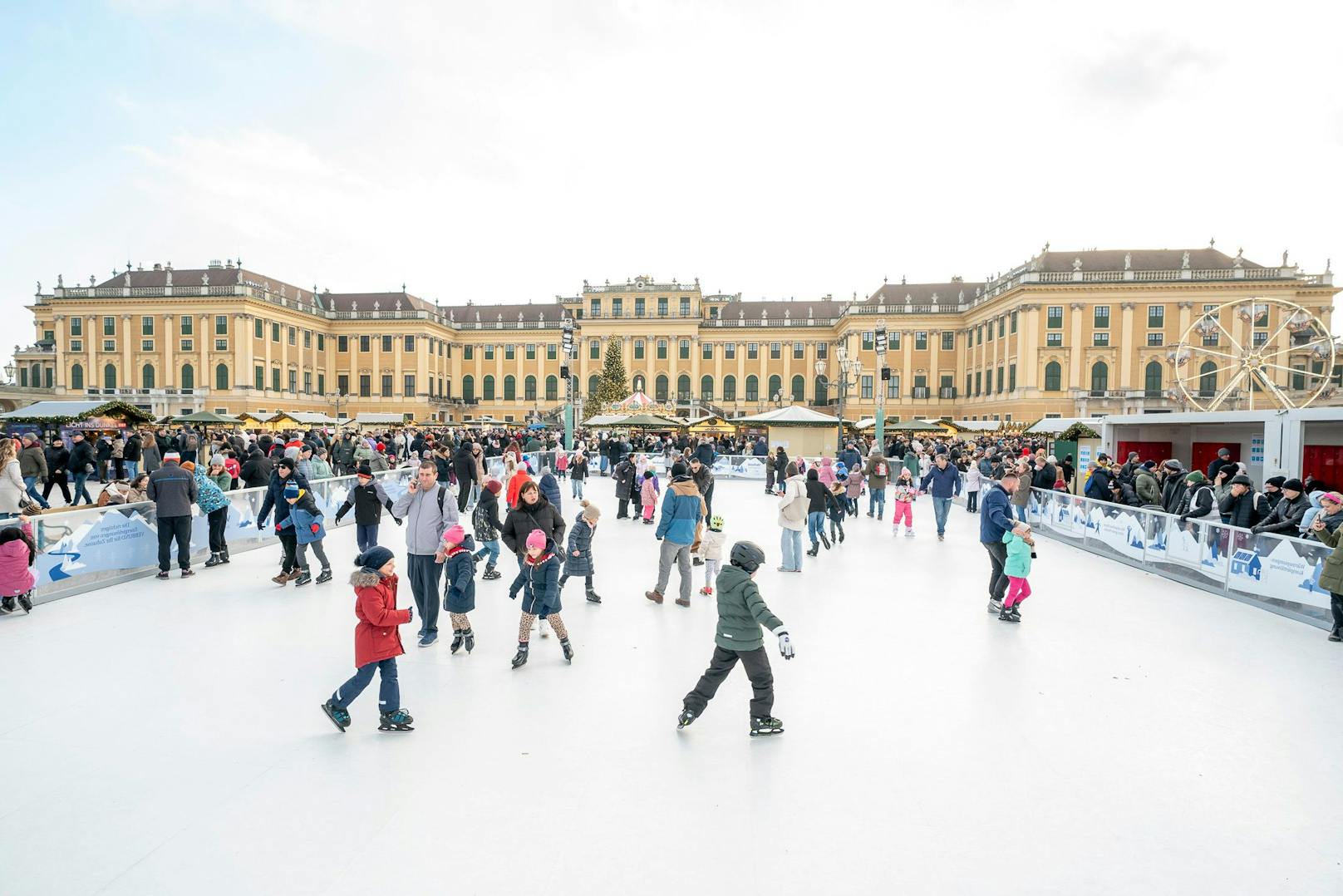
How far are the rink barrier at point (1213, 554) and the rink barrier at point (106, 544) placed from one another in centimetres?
Result: 1259

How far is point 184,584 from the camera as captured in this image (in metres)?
7.78

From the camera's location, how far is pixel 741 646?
410cm

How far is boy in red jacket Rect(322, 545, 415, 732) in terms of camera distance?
13.0 ft

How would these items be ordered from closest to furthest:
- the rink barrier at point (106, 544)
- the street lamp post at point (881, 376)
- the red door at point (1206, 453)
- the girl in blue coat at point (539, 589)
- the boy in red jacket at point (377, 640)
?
the boy in red jacket at point (377, 640) → the girl in blue coat at point (539, 589) → the rink barrier at point (106, 544) → the red door at point (1206, 453) → the street lamp post at point (881, 376)

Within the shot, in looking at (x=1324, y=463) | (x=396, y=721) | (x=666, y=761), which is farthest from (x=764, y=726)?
(x=1324, y=463)

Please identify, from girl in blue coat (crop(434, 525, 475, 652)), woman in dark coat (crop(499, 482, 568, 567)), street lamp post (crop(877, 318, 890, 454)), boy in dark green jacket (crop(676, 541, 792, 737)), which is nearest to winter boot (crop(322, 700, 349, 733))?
girl in blue coat (crop(434, 525, 475, 652))

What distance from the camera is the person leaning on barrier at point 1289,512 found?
23.5 ft

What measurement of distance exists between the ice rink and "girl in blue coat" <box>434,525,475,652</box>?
24 centimetres

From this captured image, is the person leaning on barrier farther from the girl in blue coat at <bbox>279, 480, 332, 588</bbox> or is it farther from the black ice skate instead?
the girl in blue coat at <bbox>279, 480, 332, 588</bbox>

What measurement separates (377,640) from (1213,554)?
30.3 ft

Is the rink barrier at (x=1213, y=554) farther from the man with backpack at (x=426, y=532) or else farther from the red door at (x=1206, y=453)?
the man with backpack at (x=426, y=532)

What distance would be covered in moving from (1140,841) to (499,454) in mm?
20344

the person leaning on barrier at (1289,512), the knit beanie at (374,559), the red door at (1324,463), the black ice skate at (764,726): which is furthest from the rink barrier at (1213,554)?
the knit beanie at (374,559)

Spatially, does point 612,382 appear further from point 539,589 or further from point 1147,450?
point 539,589
